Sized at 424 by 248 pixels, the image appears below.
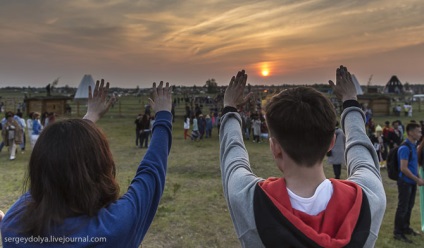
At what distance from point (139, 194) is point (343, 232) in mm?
865

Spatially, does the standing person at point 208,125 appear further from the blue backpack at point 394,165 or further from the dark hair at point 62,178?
the dark hair at point 62,178

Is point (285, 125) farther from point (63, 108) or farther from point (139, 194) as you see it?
point (63, 108)

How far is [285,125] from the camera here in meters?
1.37

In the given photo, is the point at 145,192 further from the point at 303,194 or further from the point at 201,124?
the point at 201,124

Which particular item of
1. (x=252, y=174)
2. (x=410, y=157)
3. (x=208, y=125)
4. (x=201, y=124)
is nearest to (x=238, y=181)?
(x=252, y=174)

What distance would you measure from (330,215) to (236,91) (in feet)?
3.11

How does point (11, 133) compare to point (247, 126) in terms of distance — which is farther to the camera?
point (247, 126)

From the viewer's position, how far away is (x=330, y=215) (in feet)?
4.22

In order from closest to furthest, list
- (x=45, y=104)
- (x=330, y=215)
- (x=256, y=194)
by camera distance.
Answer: (x=330, y=215) < (x=256, y=194) < (x=45, y=104)

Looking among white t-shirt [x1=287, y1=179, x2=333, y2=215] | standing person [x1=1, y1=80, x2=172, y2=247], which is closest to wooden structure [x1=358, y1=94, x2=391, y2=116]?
white t-shirt [x1=287, y1=179, x2=333, y2=215]

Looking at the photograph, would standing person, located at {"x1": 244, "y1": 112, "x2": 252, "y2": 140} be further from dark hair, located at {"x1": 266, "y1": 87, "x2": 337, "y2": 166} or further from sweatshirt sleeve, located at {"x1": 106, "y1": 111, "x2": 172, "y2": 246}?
dark hair, located at {"x1": 266, "y1": 87, "x2": 337, "y2": 166}

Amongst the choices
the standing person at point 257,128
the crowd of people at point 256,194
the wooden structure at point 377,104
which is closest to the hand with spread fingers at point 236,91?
the crowd of people at point 256,194

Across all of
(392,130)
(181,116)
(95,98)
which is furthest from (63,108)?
(95,98)

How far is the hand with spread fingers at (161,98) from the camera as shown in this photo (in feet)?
6.59
